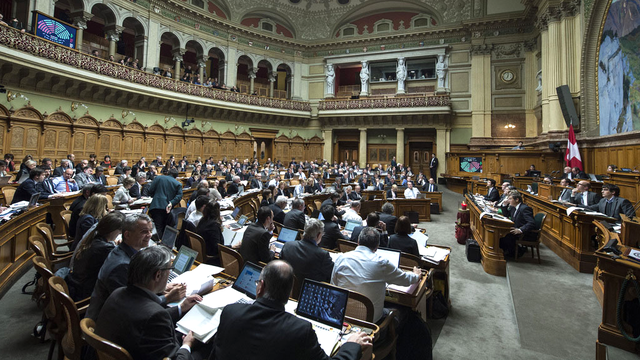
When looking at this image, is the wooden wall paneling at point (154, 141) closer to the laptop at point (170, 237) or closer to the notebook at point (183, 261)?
the laptop at point (170, 237)

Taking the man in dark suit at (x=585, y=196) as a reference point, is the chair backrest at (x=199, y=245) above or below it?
below

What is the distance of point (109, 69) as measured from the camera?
1335cm

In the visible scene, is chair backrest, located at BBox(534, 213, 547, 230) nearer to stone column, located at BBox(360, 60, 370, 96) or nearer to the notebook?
the notebook

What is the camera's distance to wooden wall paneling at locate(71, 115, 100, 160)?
13.2 m

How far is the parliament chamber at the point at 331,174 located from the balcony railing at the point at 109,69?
9 centimetres

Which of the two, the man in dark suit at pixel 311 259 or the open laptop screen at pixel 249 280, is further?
the man in dark suit at pixel 311 259

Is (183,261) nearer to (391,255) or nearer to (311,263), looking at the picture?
(311,263)

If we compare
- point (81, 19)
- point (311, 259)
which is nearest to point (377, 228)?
point (311, 259)

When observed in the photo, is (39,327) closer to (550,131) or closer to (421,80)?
(550,131)

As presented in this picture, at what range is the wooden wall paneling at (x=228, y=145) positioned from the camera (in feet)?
63.0

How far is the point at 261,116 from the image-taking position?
20719 millimetres

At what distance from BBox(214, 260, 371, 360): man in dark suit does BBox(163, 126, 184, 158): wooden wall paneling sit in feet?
55.7

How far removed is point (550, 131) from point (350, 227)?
13064mm

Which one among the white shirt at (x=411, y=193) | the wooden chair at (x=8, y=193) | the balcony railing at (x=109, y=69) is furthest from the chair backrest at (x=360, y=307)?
the balcony railing at (x=109, y=69)
